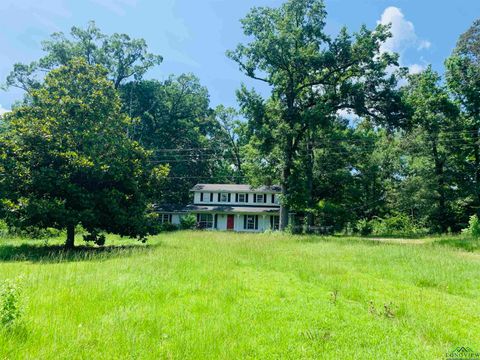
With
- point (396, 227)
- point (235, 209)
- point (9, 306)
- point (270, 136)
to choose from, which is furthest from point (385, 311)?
point (235, 209)

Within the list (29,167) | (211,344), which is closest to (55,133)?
(29,167)

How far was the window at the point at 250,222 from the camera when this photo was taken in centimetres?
4038

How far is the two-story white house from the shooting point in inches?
1583

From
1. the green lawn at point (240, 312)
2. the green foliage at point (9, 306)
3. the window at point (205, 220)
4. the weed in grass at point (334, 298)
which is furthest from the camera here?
the window at point (205, 220)

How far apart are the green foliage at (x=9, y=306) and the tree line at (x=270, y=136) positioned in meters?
10.7

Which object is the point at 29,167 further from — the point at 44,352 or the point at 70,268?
the point at 44,352

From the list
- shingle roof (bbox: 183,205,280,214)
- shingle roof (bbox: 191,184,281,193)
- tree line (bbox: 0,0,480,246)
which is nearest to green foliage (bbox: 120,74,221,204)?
tree line (bbox: 0,0,480,246)

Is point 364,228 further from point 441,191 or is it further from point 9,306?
point 9,306

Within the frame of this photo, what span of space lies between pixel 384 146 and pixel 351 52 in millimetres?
16180

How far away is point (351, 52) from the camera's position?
27.7 m

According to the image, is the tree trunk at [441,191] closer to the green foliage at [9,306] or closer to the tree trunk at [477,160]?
the tree trunk at [477,160]

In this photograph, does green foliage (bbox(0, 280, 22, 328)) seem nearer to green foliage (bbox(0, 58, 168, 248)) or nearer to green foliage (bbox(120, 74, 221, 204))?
green foliage (bbox(0, 58, 168, 248))

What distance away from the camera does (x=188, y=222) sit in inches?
1483

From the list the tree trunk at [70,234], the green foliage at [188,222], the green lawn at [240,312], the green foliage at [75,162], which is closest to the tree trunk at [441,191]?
the green foliage at [188,222]
